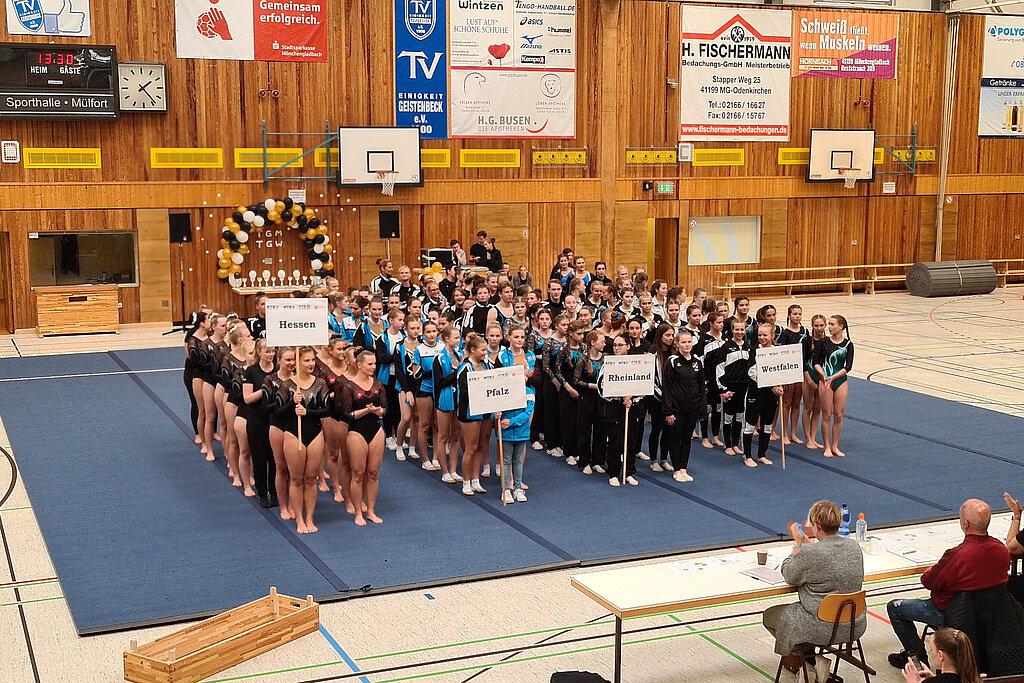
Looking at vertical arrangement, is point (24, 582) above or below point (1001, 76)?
below

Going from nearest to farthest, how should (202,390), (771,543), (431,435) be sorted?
(771,543)
(202,390)
(431,435)

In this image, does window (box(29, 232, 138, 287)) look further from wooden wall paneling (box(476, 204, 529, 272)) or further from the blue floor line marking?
the blue floor line marking

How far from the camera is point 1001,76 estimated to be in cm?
3253

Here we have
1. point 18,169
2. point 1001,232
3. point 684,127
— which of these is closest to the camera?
point 18,169

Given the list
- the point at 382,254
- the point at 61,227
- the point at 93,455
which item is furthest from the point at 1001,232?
the point at 93,455

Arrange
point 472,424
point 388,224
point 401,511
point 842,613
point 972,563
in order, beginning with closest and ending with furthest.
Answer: point 972,563
point 842,613
point 401,511
point 472,424
point 388,224

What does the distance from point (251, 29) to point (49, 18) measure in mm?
4213

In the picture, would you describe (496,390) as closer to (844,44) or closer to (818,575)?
(818,575)

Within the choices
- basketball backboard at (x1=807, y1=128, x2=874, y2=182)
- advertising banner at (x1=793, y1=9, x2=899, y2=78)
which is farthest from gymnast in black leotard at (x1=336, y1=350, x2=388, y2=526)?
advertising banner at (x1=793, y1=9, x2=899, y2=78)

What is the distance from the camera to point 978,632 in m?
6.86

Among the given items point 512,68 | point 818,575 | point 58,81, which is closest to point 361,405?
point 818,575

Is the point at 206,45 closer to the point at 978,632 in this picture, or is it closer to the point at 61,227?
the point at 61,227

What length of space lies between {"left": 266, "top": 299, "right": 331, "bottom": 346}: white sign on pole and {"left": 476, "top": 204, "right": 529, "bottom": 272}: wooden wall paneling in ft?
54.6

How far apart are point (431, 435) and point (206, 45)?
45.8 ft
